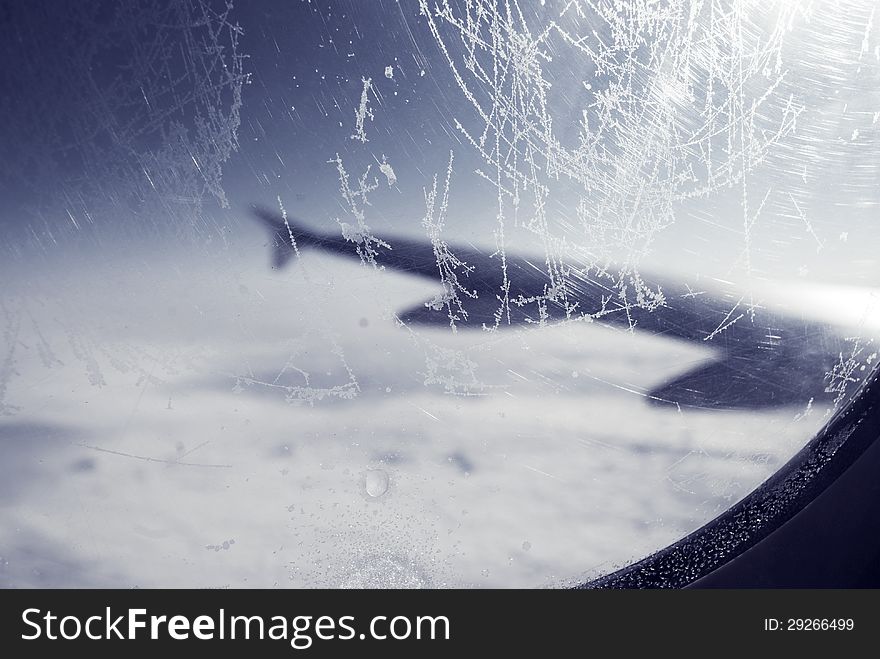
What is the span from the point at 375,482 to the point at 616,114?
0.44 meters

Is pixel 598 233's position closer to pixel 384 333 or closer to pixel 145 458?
pixel 384 333

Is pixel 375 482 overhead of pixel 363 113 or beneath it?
beneath

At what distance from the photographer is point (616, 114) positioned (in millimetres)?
568

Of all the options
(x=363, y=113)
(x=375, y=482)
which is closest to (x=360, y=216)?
(x=363, y=113)

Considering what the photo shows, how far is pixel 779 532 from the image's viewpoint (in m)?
0.60

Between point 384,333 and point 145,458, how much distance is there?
0.28m

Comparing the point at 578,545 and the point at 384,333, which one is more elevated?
the point at 384,333

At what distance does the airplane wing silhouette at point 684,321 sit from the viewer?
1.91 feet

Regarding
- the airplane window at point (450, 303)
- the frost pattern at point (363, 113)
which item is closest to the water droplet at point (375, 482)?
the airplane window at point (450, 303)

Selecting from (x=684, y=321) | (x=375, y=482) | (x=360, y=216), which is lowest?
(x=375, y=482)

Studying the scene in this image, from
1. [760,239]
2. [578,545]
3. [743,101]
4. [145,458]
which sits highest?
[743,101]

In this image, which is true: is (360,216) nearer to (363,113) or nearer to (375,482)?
(363,113)

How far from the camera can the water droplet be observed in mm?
580

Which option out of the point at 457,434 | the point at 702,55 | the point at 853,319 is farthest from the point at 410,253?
the point at 853,319
